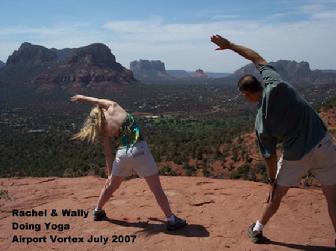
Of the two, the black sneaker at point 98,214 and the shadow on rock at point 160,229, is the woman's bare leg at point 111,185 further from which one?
the shadow on rock at point 160,229

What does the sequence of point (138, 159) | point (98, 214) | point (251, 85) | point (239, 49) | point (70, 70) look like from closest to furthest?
point (251, 85)
point (239, 49)
point (138, 159)
point (98, 214)
point (70, 70)

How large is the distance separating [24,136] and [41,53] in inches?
4325

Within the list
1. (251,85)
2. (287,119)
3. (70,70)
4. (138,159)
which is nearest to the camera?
(287,119)

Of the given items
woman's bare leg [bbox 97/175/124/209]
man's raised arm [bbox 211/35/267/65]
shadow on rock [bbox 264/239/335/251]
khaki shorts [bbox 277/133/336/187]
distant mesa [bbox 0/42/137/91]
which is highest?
distant mesa [bbox 0/42/137/91]

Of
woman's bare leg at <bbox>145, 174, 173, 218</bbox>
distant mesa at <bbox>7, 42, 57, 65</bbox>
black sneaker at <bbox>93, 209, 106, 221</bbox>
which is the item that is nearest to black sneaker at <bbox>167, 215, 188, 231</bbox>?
woman's bare leg at <bbox>145, 174, 173, 218</bbox>

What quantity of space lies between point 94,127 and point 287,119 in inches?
82.0

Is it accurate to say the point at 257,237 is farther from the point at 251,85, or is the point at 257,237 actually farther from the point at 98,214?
the point at 98,214

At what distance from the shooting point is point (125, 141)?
5023 millimetres

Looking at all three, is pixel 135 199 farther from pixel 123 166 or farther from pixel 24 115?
pixel 24 115

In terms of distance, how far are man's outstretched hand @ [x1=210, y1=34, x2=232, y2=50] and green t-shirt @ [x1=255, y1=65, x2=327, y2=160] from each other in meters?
0.54

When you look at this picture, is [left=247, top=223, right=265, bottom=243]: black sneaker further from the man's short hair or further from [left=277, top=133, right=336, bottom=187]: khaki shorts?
the man's short hair

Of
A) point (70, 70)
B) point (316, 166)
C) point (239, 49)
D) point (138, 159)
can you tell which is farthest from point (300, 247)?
point (70, 70)

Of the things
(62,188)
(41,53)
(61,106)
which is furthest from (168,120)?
(41,53)

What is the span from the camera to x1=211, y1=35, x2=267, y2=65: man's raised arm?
4.50 m
